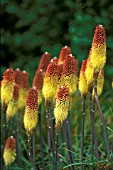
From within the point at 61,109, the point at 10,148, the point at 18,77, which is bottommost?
the point at 10,148

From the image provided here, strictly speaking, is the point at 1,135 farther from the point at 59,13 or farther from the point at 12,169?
the point at 59,13

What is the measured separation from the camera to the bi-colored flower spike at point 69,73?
133 inches

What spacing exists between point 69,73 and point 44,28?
385 cm

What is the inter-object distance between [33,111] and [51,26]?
3972 millimetres

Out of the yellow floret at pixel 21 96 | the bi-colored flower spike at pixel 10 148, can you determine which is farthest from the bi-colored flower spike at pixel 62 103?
the yellow floret at pixel 21 96

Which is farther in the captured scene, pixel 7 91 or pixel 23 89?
pixel 23 89

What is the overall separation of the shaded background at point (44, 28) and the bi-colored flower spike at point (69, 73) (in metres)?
2.38

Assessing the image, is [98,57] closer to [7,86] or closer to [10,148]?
[7,86]

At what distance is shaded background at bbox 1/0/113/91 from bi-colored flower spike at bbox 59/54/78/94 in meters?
2.38

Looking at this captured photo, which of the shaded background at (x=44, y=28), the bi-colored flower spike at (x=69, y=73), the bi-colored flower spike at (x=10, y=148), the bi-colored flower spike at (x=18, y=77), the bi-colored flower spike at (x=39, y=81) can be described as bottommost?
the bi-colored flower spike at (x=10, y=148)

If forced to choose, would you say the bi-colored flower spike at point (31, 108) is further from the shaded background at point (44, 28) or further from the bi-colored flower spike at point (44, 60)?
the shaded background at point (44, 28)

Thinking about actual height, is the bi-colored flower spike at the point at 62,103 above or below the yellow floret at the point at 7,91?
below

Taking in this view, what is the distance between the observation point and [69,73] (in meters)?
3.39

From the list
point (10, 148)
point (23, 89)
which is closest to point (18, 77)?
point (23, 89)
